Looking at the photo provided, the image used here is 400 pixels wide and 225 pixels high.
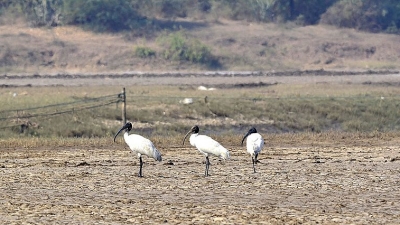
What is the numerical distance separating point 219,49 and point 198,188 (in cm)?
6310

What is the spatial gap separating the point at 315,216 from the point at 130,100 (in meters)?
25.2

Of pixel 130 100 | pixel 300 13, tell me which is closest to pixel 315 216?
pixel 130 100

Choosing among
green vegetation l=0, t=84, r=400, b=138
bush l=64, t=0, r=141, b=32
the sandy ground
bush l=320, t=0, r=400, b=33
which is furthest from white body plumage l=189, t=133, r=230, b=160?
bush l=320, t=0, r=400, b=33

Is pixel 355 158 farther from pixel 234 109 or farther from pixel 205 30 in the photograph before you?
pixel 205 30

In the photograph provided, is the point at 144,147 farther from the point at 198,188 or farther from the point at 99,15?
the point at 99,15

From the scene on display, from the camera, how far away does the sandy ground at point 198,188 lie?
1346 centimetres

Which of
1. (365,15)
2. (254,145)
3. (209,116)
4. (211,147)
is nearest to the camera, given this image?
(211,147)

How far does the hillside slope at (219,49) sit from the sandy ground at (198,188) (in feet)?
162

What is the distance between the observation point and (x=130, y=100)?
126 ft

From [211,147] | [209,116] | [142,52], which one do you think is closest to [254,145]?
[211,147]

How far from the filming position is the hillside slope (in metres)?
73.1

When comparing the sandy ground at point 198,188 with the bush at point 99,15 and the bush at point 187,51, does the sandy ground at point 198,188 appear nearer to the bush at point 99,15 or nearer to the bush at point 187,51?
the bush at point 187,51

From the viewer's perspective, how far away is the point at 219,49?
79.3 meters

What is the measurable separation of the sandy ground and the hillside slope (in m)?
49.3
